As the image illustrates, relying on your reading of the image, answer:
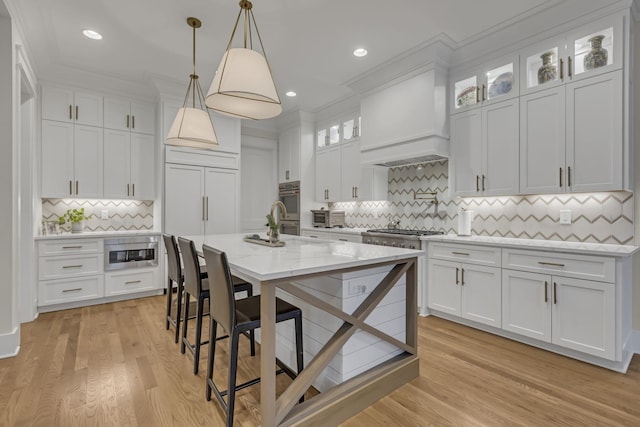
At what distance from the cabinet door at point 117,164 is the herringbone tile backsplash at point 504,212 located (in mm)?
3550

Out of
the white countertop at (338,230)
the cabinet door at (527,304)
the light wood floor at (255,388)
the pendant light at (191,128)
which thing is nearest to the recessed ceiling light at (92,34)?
the pendant light at (191,128)

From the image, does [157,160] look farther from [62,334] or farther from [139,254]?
[62,334]

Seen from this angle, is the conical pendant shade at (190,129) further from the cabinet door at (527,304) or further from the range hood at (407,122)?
the cabinet door at (527,304)

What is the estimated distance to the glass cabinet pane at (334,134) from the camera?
17.4 feet

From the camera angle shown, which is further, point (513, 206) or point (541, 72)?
point (513, 206)

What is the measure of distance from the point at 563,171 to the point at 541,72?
969mm

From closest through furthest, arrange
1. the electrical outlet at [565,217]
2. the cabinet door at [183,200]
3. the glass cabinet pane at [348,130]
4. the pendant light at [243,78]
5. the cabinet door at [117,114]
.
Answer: the pendant light at [243,78]
the electrical outlet at [565,217]
the cabinet door at [117,114]
the cabinet door at [183,200]
the glass cabinet pane at [348,130]

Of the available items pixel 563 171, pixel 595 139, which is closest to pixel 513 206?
pixel 563 171

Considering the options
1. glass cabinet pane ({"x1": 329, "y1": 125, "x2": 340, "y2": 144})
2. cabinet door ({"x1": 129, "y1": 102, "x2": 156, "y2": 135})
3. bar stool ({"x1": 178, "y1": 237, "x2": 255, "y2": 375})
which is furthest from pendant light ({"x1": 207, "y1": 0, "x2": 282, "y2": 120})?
glass cabinet pane ({"x1": 329, "y1": 125, "x2": 340, "y2": 144})

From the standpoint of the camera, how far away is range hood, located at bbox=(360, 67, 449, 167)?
3477 millimetres

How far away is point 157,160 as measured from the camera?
4.57 meters

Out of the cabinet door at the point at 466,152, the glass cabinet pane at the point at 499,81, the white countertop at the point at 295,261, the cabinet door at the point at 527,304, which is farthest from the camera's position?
the cabinet door at the point at 466,152

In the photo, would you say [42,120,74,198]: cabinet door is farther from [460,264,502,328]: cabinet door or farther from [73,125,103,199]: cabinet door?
[460,264,502,328]: cabinet door

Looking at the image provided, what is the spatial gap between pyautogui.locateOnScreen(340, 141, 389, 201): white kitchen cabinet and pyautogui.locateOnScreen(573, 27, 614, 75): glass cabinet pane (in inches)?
93.7
